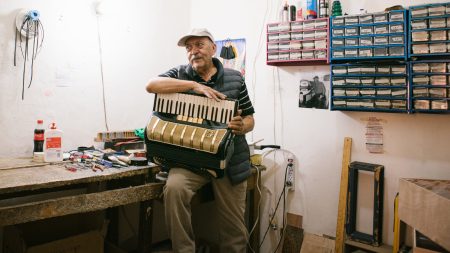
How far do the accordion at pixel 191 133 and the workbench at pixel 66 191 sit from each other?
0.66ft

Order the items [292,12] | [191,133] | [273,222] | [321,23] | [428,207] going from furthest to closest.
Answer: [273,222]
[292,12]
[321,23]
[191,133]
[428,207]

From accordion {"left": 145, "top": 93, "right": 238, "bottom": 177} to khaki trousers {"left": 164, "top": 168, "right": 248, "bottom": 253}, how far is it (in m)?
0.10

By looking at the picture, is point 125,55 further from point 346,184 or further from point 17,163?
point 346,184

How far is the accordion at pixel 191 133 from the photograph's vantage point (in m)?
1.83

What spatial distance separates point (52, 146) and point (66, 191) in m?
0.54

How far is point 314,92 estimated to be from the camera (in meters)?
2.58

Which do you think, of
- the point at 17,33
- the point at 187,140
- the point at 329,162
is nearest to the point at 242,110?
the point at 187,140

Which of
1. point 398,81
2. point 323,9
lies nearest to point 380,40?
point 398,81

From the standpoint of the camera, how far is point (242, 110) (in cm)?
223

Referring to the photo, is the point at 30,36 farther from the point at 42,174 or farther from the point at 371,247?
the point at 371,247

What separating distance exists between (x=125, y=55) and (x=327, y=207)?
7.00ft

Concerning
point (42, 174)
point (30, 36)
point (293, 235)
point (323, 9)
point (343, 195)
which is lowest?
point (293, 235)

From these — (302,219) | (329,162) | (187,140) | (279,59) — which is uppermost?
(279,59)

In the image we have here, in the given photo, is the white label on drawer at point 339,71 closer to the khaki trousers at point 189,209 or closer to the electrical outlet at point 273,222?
the khaki trousers at point 189,209
